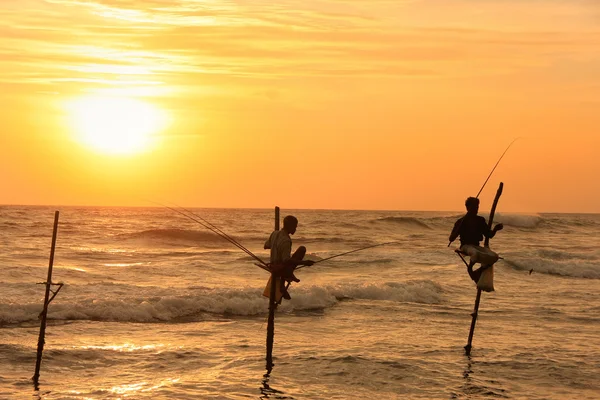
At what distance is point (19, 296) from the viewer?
71.9 feet

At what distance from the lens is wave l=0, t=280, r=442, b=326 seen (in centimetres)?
2005

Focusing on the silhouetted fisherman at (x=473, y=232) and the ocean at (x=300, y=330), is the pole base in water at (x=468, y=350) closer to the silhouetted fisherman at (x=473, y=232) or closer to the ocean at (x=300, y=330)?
the ocean at (x=300, y=330)

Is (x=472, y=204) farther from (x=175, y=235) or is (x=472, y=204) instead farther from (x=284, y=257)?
(x=175, y=235)

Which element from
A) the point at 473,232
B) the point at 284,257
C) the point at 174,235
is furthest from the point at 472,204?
the point at 174,235

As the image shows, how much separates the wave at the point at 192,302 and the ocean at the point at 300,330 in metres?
0.05

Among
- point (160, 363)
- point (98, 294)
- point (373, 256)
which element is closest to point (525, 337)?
point (160, 363)

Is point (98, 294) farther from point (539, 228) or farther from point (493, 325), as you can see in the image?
point (539, 228)

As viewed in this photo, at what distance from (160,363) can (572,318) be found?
11250 millimetres

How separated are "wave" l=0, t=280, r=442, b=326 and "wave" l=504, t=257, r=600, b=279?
10216mm

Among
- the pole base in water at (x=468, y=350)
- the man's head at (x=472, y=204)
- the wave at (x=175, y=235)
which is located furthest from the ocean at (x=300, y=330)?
the wave at (x=175, y=235)

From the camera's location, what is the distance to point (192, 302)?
22109 millimetres

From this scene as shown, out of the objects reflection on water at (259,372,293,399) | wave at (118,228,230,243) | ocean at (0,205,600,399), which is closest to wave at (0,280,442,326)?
ocean at (0,205,600,399)

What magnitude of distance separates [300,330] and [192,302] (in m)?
4.15

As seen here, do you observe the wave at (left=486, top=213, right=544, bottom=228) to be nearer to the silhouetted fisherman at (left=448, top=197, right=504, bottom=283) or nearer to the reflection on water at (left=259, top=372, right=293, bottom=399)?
the silhouetted fisherman at (left=448, top=197, right=504, bottom=283)
